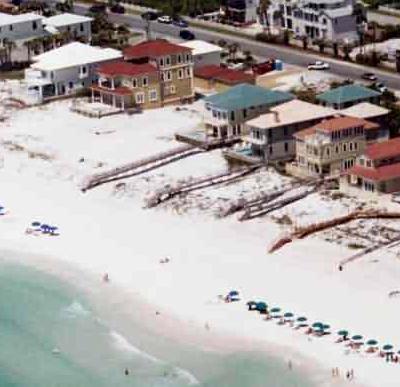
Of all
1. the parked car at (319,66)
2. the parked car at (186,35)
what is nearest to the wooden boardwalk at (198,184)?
the parked car at (319,66)

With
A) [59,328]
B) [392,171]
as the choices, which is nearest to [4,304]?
[59,328]

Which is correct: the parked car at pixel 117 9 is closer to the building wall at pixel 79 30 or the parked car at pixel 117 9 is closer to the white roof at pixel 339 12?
the building wall at pixel 79 30

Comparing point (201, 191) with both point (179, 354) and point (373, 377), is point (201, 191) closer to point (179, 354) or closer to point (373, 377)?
point (179, 354)

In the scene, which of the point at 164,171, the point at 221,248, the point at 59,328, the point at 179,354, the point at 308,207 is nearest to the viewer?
the point at 179,354

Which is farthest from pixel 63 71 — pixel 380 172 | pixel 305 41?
pixel 380 172

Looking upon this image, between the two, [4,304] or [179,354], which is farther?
[4,304]

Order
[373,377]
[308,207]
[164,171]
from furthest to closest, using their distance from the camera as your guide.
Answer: [164,171], [308,207], [373,377]
